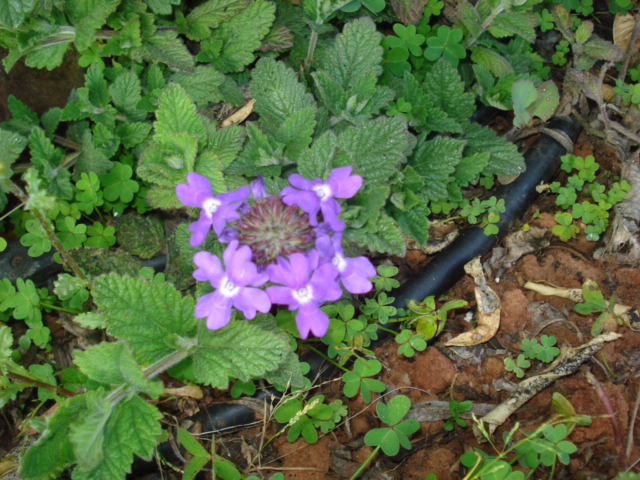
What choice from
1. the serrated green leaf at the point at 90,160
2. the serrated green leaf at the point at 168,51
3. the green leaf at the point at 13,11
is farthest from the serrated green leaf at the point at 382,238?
the green leaf at the point at 13,11

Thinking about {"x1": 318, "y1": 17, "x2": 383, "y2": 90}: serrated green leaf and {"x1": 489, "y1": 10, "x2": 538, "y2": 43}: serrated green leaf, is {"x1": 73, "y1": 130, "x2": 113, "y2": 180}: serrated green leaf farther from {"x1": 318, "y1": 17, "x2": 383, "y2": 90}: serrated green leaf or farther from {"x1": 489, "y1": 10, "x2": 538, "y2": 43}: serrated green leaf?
{"x1": 489, "y1": 10, "x2": 538, "y2": 43}: serrated green leaf

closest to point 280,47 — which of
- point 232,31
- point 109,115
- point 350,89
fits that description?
point 232,31

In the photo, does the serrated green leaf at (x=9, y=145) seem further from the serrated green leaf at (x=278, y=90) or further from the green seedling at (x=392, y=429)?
the green seedling at (x=392, y=429)

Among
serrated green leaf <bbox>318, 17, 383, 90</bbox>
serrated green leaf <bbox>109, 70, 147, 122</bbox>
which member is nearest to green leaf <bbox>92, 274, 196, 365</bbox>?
serrated green leaf <bbox>109, 70, 147, 122</bbox>

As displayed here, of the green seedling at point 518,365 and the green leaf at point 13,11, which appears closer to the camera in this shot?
the green leaf at point 13,11

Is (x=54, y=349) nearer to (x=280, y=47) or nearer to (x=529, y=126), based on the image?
(x=280, y=47)

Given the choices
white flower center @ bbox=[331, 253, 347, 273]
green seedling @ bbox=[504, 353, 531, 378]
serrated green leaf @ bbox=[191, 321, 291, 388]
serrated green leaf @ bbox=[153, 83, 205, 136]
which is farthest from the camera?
green seedling @ bbox=[504, 353, 531, 378]
